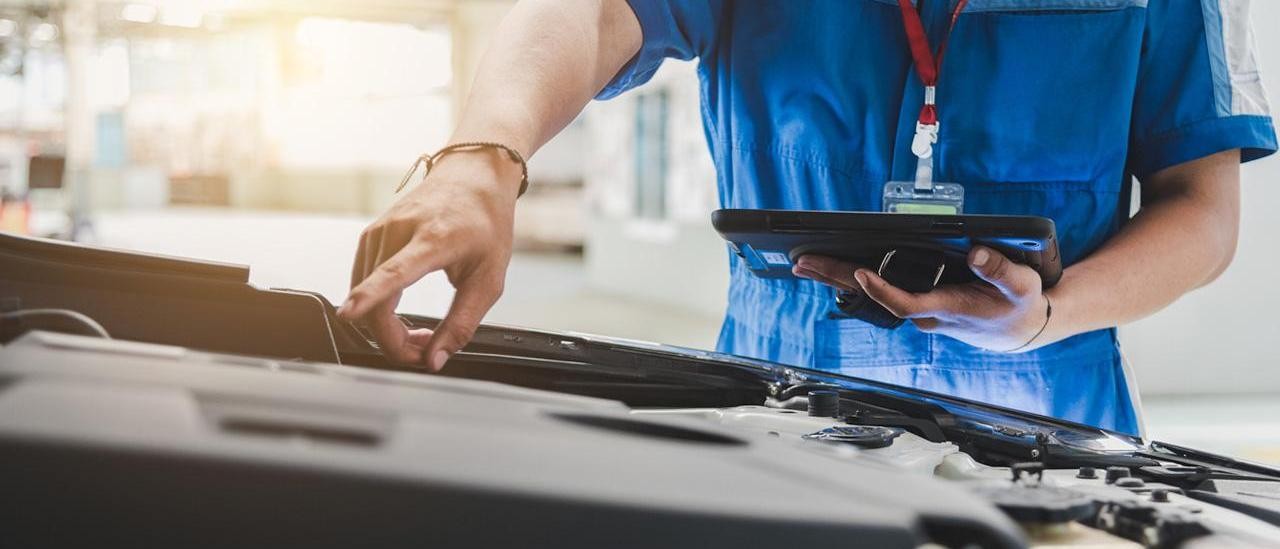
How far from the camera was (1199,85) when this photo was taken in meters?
1.22

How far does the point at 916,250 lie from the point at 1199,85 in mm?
516

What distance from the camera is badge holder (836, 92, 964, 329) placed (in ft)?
3.17

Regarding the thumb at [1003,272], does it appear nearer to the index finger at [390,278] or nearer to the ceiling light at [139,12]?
the index finger at [390,278]

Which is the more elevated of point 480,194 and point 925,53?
point 925,53

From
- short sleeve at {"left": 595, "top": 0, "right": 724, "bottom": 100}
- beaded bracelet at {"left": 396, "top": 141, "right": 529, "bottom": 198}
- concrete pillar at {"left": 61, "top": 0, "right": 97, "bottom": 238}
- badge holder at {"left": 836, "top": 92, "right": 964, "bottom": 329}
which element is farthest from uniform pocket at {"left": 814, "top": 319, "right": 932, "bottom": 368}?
concrete pillar at {"left": 61, "top": 0, "right": 97, "bottom": 238}

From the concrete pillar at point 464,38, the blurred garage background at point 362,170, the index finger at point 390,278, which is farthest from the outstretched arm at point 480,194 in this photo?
the concrete pillar at point 464,38

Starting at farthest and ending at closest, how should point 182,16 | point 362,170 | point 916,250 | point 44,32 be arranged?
point 362,170
point 182,16
point 44,32
point 916,250

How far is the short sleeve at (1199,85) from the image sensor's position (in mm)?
1213

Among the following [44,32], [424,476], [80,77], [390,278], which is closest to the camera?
[424,476]

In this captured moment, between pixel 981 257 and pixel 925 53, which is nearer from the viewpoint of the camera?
pixel 981 257

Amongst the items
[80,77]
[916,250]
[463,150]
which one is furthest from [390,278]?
[80,77]

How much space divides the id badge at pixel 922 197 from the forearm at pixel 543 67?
0.33 m

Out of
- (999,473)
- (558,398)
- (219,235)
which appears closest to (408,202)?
(558,398)

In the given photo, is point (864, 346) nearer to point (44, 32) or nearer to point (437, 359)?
point (437, 359)
